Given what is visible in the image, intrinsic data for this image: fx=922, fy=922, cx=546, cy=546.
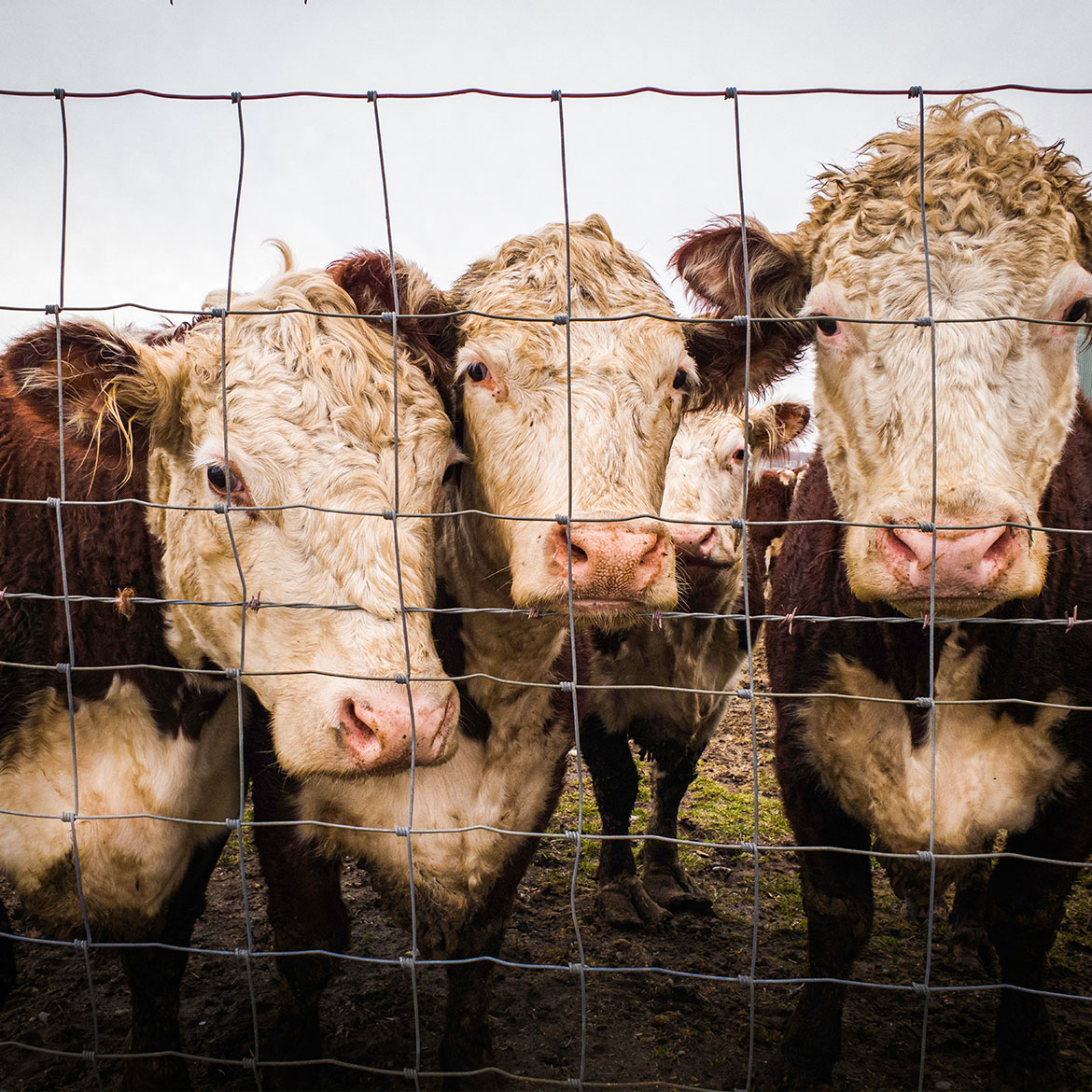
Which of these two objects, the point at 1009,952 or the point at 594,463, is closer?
the point at 594,463

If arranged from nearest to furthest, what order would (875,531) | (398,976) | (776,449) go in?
(875,531), (398,976), (776,449)

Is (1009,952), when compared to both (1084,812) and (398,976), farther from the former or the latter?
(398,976)

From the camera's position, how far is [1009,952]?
8.89 ft

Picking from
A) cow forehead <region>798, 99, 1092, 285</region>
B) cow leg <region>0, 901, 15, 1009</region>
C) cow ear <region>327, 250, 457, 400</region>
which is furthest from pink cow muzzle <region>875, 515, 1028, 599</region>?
cow leg <region>0, 901, 15, 1009</region>

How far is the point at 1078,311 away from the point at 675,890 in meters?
2.91

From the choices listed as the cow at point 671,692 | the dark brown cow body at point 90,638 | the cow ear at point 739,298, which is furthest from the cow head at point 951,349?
the dark brown cow body at point 90,638

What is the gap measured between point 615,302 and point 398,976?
2.57m

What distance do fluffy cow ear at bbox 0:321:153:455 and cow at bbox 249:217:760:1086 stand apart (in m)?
0.71

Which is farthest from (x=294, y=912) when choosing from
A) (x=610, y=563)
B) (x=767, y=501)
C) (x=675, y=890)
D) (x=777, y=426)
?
(x=777, y=426)

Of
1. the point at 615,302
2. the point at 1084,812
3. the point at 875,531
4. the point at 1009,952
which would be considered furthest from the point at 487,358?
the point at 1009,952

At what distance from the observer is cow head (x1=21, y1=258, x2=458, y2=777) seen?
2111 millimetres

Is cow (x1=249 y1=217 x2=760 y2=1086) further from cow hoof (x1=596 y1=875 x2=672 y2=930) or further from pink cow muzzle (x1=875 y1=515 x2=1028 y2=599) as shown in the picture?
cow hoof (x1=596 y1=875 x2=672 y2=930)

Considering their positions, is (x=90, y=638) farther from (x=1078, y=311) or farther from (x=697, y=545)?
(x=1078, y=311)

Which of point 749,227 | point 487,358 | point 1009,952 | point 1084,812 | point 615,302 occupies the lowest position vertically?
point 1009,952
